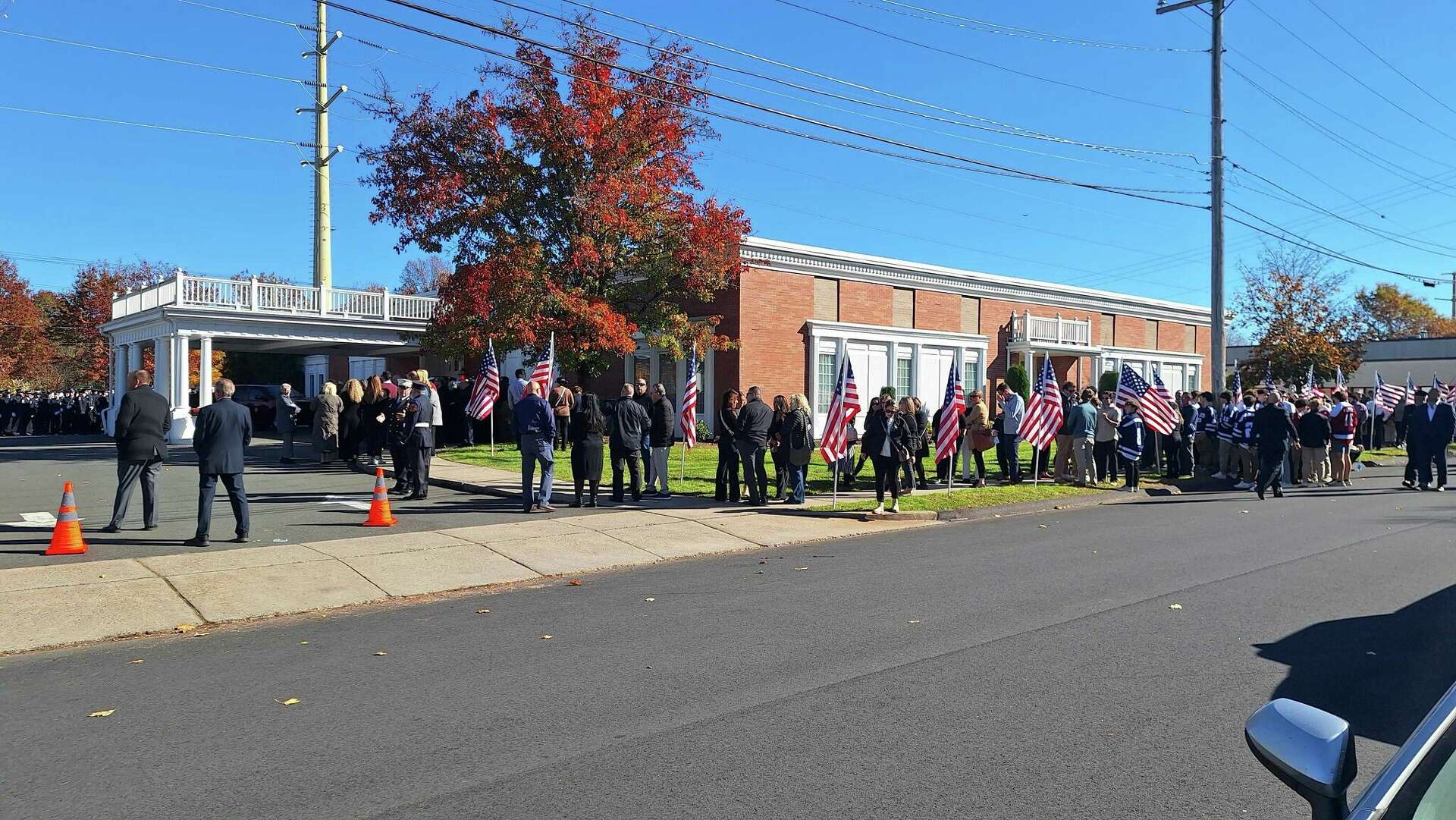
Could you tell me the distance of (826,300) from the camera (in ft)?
99.7

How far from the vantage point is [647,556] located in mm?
11375

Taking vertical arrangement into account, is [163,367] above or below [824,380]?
above

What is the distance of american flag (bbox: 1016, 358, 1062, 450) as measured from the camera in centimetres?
1811

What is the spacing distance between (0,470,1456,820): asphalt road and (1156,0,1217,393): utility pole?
15.8 metres

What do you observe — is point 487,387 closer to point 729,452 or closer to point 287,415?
point 287,415

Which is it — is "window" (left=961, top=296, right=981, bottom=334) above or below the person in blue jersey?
above

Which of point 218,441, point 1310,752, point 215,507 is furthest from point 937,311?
point 1310,752

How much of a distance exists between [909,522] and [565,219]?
1384 cm

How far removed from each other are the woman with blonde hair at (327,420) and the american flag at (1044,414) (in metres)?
13.9

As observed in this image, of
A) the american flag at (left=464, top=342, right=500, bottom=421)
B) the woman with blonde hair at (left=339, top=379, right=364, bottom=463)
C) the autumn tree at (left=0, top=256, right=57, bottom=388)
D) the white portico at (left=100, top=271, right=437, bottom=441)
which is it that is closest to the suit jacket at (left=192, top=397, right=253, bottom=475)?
the woman with blonde hair at (left=339, top=379, right=364, bottom=463)

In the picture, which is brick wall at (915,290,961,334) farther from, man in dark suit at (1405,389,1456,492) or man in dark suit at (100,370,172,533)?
man in dark suit at (100,370,172,533)

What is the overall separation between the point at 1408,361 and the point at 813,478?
5804 cm

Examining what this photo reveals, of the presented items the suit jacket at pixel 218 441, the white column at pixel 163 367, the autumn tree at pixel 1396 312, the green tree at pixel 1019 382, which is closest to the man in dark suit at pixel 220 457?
the suit jacket at pixel 218 441

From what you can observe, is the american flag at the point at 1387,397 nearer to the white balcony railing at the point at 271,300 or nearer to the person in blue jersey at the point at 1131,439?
the person in blue jersey at the point at 1131,439
